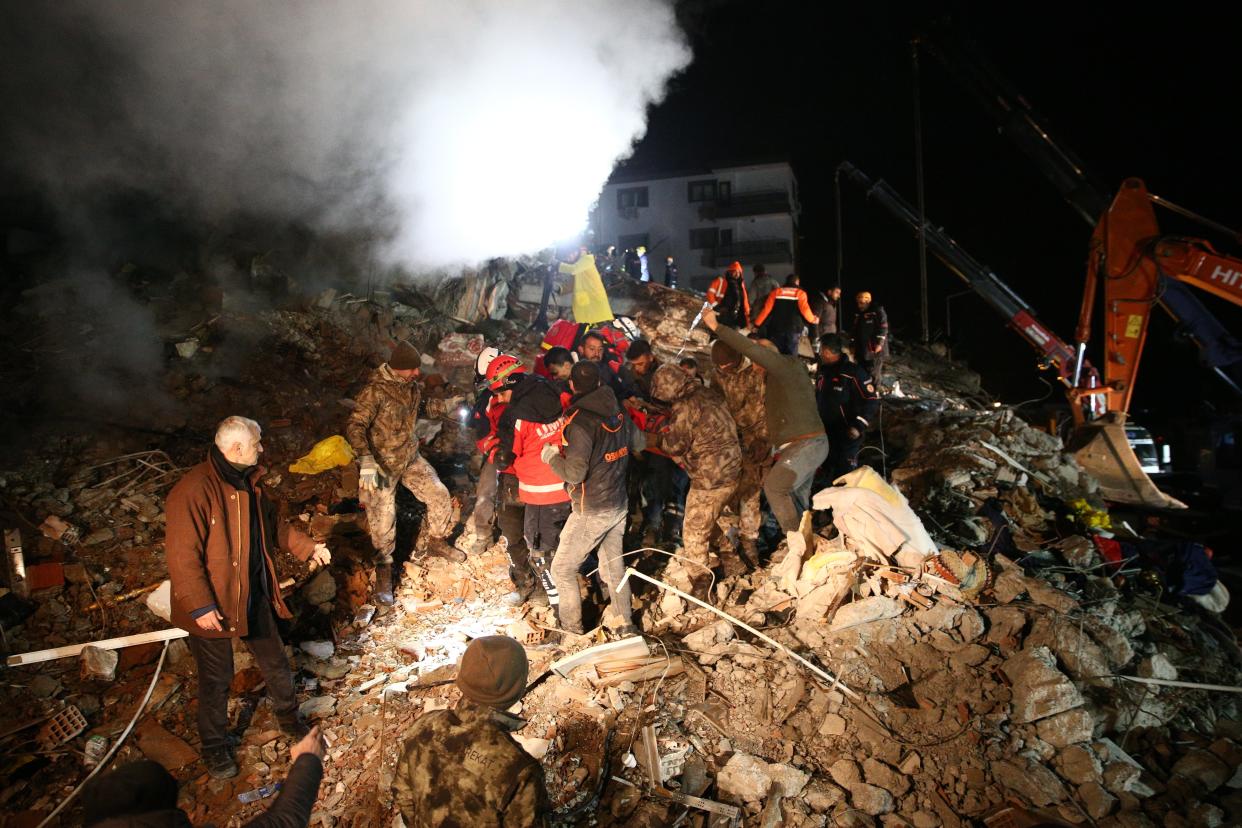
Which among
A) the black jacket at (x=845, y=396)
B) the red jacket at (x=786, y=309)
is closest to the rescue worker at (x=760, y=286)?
the red jacket at (x=786, y=309)

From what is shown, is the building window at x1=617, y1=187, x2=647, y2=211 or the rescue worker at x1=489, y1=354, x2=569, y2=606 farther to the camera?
the building window at x1=617, y1=187, x2=647, y2=211

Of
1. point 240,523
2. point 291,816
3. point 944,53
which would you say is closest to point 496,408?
point 240,523

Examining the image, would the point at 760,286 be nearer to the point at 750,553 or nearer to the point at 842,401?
the point at 842,401

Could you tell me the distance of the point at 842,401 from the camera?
20.7 feet

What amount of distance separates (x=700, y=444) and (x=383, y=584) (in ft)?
11.0

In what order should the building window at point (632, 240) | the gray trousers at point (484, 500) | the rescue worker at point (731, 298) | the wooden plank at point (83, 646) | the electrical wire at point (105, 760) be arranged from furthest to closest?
1. the building window at point (632, 240)
2. the rescue worker at point (731, 298)
3. the gray trousers at point (484, 500)
4. the wooden plank at point (83, 646)
5. the electrical wire at point (105, 760)

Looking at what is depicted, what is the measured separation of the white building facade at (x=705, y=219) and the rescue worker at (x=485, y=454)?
33127mm

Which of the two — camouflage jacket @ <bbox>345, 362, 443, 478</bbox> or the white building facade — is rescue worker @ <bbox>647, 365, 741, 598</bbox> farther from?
the white building facade

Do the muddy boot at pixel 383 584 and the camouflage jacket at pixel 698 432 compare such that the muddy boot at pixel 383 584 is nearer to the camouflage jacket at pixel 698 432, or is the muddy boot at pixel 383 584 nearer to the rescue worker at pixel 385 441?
the rescue worker at pixel 385 441

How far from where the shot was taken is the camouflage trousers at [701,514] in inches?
203

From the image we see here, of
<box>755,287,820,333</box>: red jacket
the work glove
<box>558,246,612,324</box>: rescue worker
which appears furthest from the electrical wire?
<box>755,287,820,333</box>: red jacket

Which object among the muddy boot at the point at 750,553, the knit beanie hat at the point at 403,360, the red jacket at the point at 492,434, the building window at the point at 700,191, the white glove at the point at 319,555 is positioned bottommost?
the muddy boot at the point at 750,553

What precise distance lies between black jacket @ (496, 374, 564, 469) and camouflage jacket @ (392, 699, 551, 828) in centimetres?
284

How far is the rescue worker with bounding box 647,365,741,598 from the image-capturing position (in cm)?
507
